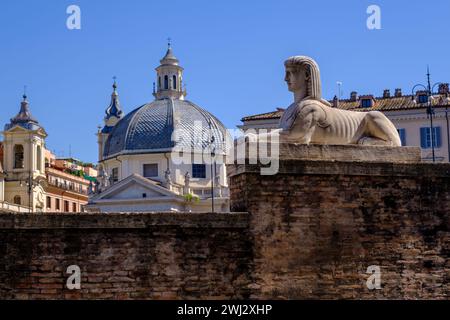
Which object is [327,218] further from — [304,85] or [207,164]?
[207,164]

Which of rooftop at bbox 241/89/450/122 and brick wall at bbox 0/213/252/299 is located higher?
rooftop at bbox 241/89/450/122

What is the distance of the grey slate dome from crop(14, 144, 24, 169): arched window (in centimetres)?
1007

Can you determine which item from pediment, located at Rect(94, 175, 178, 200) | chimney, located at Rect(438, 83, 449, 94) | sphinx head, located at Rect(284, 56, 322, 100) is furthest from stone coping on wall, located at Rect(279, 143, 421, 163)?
pediment, located at Rect(94, 175, 178, 200)

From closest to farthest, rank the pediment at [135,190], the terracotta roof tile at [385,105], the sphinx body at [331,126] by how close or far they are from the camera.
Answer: the sphinx body at [331,126] < the terracotta roof tile at [385,105] < the pediment at [135,190]

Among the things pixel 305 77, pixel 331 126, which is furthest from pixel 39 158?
pixel 331 126

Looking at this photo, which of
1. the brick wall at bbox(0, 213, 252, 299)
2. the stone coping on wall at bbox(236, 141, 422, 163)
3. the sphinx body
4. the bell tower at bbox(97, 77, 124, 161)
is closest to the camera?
the brick wall at bbox(0, 213, 252, 299)

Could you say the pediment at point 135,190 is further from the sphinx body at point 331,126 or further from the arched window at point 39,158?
the sphinx body at point 331,126

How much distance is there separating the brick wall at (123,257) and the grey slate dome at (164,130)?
200 feet

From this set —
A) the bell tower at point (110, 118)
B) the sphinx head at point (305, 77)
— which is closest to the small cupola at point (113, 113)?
the bell tower at point (110, 118)

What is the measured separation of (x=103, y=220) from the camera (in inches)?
508

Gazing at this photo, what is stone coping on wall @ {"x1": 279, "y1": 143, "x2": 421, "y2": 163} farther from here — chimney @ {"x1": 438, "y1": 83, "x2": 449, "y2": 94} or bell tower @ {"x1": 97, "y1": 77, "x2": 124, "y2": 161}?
bell tower @ {"x1": 97, "y1": 77, "x2": 124, "y2": 161}

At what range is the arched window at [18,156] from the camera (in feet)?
273

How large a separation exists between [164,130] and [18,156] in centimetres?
1763

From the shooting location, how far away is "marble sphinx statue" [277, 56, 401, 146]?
1405 centimetres
